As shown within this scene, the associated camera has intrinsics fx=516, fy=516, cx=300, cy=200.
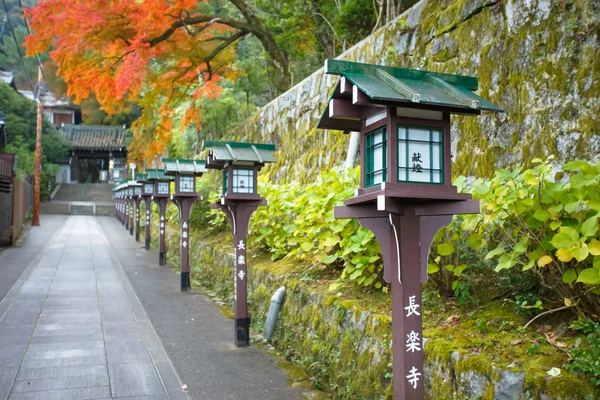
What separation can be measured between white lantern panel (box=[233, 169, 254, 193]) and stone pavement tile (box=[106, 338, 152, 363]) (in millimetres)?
2569

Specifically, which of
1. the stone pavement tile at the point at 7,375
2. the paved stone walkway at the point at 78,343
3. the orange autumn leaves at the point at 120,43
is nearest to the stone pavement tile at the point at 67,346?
the paved stone walkway at the point at 78,343

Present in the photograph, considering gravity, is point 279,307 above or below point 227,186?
below

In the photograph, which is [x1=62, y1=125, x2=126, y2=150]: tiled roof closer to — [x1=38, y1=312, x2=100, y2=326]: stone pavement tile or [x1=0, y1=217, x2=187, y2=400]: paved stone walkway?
[x1=0, y1=217, x2=187, y2=400]: paved stone walkway

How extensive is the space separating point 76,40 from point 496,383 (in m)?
14.2

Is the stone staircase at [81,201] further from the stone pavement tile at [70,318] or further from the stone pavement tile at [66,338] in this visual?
the stone pavement tile at [66,338]

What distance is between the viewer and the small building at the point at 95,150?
55.0 metres

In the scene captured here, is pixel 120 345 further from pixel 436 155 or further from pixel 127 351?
pixel 436 155

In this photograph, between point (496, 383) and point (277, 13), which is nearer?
point (496, 383)

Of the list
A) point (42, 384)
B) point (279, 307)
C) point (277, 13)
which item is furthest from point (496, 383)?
point (277, 13)

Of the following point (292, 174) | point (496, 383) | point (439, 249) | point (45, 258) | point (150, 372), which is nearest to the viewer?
point (496, 383)

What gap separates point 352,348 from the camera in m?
5.15

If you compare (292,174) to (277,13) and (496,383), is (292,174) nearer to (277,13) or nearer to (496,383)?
(277,13)

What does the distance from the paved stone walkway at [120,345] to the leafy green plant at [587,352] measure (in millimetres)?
3064

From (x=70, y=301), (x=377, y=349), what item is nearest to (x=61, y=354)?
(x=70, y=301)
